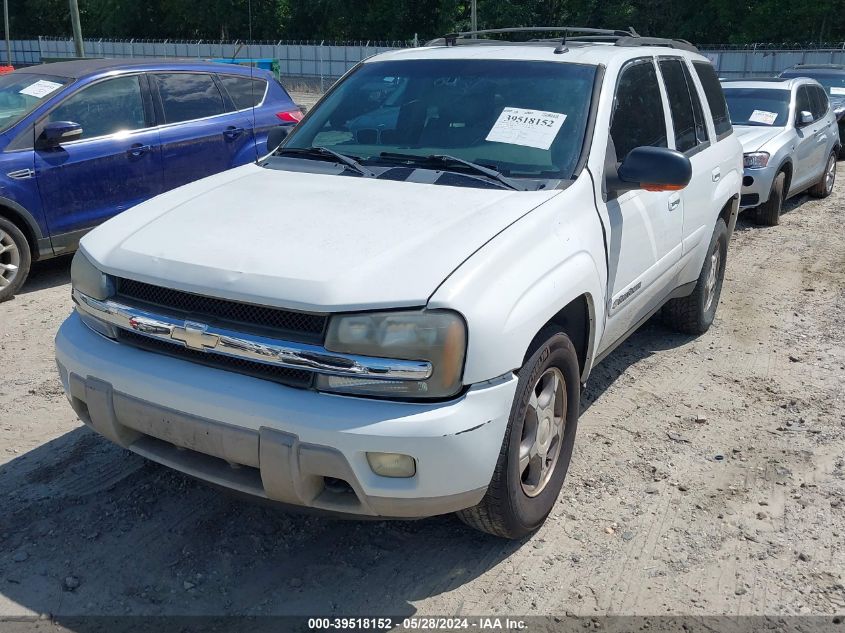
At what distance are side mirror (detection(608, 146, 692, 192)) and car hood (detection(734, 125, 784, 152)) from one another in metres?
6.44

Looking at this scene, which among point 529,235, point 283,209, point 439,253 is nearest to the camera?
point 439,253

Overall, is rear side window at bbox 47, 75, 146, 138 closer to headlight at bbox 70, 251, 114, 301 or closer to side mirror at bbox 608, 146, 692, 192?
headlight at bbox 70, 251, 114, 301

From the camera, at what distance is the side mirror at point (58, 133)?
6289 mm

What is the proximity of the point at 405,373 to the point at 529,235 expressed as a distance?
2.66 ft

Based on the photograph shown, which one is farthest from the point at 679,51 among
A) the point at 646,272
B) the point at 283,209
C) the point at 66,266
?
the point at 66,266

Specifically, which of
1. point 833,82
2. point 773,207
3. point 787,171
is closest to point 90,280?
point 773,207

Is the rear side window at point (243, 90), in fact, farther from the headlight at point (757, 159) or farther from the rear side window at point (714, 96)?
the headlight at point (757, 159)

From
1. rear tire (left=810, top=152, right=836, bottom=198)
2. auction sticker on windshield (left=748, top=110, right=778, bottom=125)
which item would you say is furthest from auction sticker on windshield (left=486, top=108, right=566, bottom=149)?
rear tire (left=810, top=152, right=836, bottom=198)

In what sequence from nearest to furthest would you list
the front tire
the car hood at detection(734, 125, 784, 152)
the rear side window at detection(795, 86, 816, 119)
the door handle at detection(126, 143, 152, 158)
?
the front tire → the door handle at detection(126, 143, 152, 158) → the car hood at detection(734, 125, 784, 152) → the rear side window at detection(795, 86, 816, 119)

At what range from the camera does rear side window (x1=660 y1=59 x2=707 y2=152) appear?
469cm

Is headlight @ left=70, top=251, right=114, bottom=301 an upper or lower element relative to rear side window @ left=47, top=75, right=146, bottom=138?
lower

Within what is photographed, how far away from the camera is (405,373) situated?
2.61 m

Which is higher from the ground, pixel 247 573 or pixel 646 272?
pixel 646 272

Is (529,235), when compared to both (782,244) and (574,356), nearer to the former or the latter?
(574,356)
